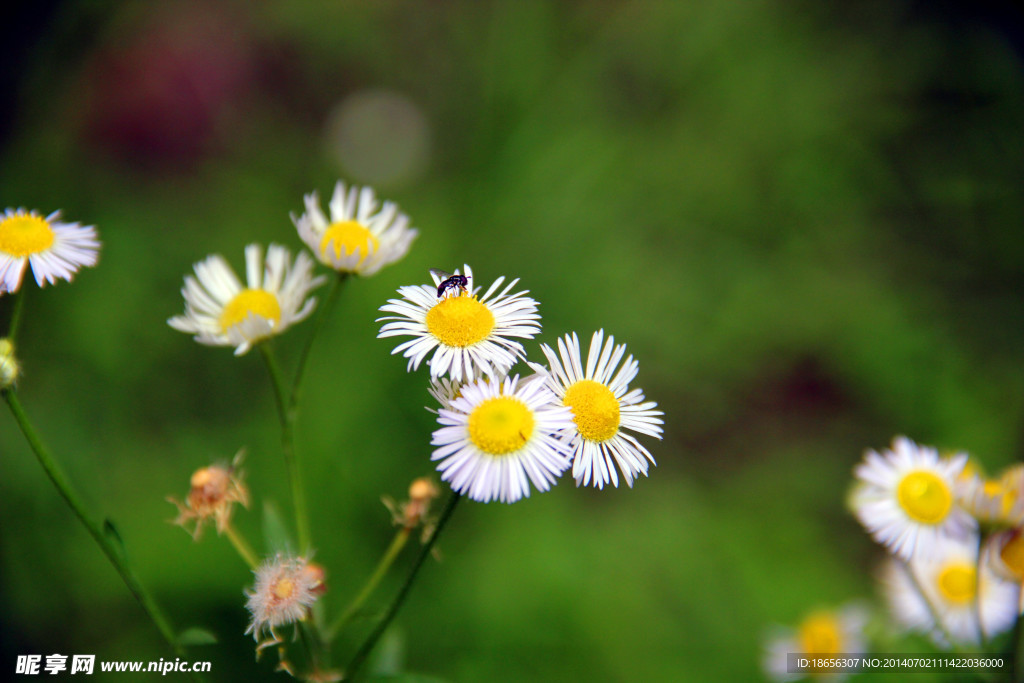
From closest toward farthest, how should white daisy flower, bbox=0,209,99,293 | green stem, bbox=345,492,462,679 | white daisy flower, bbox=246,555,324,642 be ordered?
green stem, bbox=345,492,462,679 → white daisy flower, bbox=246,555,324,642 → white daisy flower, bbox=0,209,99,293

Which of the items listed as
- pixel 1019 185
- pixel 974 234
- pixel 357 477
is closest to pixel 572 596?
pixel 357 477

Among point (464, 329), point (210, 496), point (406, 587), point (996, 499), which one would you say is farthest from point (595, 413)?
point (996, 499)

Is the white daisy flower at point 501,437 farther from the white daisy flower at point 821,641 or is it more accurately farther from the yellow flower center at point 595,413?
the white daisy flower at point 821,641

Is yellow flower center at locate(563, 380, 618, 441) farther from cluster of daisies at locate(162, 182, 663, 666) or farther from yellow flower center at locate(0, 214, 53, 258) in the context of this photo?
yellow flower center at locate(0, 214, 53, 258)

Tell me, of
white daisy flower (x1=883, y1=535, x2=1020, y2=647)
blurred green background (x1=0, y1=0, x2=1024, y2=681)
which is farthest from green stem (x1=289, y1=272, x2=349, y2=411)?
white daisy flower (x1=883, y1=535, x2=1020, y2=647)

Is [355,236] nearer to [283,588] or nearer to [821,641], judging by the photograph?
[283,588]
